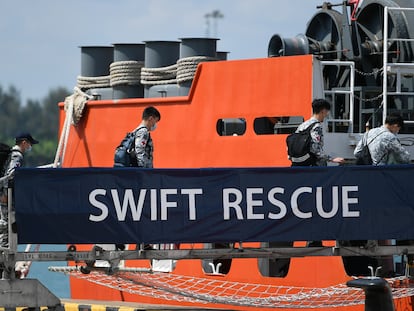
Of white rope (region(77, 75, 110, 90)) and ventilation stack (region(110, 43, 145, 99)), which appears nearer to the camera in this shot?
ventilation stack (region(110, 43, 145, 99))

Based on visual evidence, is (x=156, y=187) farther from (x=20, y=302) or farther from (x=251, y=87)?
(x=251, y=87)

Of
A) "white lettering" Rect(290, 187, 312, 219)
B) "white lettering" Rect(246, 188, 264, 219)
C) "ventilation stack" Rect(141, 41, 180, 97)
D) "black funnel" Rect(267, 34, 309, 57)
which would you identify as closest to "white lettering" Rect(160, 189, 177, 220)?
"white lettering" Rect(246, 188, 264, 219)

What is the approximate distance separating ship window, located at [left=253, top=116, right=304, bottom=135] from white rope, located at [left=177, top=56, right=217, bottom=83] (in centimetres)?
195

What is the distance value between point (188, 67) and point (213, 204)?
17.7 feet

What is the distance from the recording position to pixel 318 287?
1430cm

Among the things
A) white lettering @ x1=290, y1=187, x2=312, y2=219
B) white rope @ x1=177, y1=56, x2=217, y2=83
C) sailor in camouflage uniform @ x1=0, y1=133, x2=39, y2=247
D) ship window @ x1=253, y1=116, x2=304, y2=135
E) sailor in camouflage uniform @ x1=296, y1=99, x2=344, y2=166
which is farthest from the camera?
white rope @ x1=177, y1=56, x2=217, y2=83

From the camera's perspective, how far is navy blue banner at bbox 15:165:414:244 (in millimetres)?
11734

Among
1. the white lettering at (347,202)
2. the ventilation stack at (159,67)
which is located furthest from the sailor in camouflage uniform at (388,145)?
the ventilation stack at (159,67)

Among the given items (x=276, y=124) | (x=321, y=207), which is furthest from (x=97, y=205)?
(x=276, y=124)

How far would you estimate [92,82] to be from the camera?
1962 centimetres

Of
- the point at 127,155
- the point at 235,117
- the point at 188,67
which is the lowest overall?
the point at 127,155

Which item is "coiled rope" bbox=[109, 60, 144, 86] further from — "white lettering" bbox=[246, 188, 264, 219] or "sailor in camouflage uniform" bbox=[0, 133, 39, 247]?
"white lettering" bbox=[246, 188, 264, 219]

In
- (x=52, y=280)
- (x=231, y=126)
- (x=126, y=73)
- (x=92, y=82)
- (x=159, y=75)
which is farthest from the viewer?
(x=52, y=280)

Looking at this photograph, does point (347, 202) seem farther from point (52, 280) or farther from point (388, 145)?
point (52, 280)
